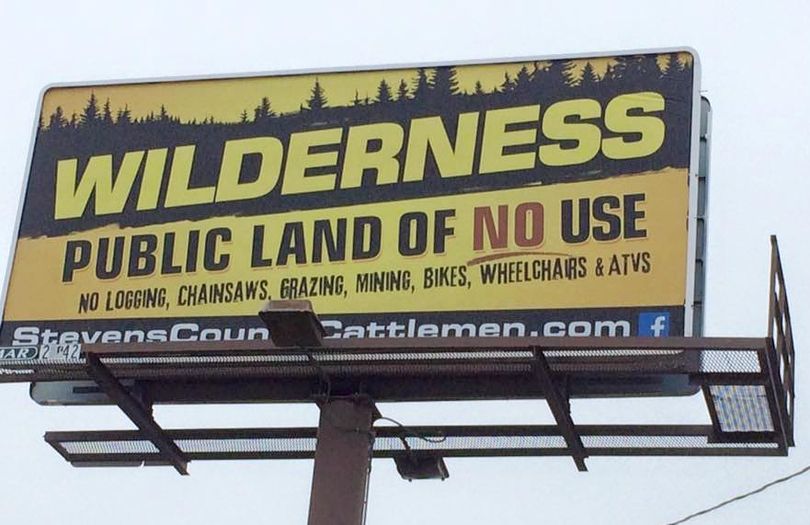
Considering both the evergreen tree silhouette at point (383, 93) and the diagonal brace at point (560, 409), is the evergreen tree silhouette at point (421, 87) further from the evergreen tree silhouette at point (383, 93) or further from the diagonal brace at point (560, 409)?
the diagonal brace at point (560, 409)

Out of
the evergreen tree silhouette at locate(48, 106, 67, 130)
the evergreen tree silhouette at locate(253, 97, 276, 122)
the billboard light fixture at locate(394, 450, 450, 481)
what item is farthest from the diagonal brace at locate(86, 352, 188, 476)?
the evergreen tree silhouette at locate(48, 106, 67, 130)

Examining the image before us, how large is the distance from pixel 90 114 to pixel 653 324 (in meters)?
4.88

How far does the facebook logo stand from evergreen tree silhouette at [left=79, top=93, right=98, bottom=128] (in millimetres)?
4704

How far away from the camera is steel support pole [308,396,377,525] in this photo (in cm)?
1184

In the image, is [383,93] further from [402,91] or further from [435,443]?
[435,443]

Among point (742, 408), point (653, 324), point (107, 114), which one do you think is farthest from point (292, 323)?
point (107, 114)

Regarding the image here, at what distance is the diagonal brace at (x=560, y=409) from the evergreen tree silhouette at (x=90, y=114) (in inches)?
174

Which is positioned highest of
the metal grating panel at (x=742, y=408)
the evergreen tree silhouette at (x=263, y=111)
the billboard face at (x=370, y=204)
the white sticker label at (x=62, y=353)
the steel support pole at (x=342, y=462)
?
the evergreen tree silhouette at (x=263, y=111)

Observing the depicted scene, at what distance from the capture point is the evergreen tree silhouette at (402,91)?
1352 centimetres

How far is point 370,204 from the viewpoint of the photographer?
43.3 feet

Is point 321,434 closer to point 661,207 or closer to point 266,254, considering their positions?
point 266,254

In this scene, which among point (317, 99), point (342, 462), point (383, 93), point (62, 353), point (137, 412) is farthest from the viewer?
point (317, 99)

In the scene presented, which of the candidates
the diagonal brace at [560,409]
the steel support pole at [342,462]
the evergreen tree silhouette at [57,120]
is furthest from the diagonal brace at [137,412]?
the diagonal brace at [560,409]

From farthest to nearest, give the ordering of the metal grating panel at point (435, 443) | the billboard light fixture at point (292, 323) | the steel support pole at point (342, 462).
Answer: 1. the metal grating panel at point (435, 443)
2. the steel support pole at point (342, 462)
3. the billboard light fixture at point (292, 323)
